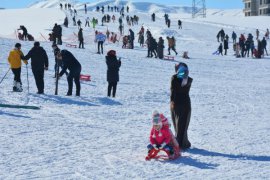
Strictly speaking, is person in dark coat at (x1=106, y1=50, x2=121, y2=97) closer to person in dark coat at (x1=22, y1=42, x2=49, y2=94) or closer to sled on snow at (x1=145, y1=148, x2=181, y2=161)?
person in dark coat at (x1=22, y1=42, x2=49, y2=94)

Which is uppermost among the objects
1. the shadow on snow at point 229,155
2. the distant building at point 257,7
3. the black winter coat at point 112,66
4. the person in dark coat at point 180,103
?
the distant building at point 257,7

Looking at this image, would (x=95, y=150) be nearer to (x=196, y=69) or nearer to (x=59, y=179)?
(x=59, y=179)

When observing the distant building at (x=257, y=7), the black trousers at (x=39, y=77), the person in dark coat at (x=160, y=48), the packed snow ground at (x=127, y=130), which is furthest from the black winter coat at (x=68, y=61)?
the distant building at (x=257, y=7)

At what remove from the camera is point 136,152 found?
7.70 m

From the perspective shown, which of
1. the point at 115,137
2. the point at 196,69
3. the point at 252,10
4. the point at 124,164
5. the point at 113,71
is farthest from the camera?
the point at 252,10

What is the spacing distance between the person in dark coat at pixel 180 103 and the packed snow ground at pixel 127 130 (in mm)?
322

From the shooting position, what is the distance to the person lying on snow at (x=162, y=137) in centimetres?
714

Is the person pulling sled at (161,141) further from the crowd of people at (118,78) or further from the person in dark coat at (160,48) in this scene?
the person in dark coat at (160,48)

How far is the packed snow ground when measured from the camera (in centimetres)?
670

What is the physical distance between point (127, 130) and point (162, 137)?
2.44 m

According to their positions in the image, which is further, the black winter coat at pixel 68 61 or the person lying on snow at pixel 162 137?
the black winter coat at pixel 68 61

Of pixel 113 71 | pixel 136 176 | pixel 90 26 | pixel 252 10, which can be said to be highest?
pixel 252 10

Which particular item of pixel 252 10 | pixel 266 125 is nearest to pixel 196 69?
pixel 266 125

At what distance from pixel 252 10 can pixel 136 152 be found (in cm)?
8532
